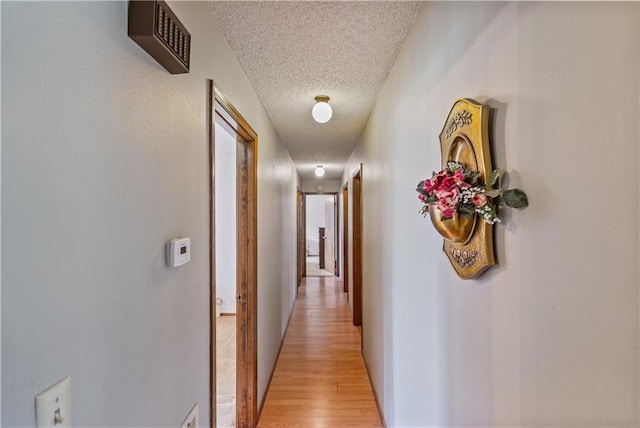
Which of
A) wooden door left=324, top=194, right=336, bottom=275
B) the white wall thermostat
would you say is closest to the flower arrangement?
the white wall thermostat

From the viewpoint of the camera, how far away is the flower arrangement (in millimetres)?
714

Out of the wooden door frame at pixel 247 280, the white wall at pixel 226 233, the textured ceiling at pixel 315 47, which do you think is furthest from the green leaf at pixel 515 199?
the white wall at pixel 226 233

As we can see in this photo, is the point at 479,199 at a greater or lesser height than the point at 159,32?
lesser

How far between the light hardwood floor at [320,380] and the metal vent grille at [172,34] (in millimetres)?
2356

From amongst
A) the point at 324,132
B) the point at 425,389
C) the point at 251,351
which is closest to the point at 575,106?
the point at 425,389

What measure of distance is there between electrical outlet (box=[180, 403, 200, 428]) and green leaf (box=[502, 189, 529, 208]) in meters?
1.21

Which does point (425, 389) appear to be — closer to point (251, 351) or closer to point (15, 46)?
point (251, 351)

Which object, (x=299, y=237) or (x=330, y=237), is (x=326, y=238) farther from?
(x=299, y=237)

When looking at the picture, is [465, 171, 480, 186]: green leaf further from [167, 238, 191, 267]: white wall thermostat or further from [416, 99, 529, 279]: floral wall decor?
[167, 238, 191, 267]: white wall thermostat

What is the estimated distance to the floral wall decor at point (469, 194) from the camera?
0.76 metres

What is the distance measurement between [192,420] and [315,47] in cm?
177

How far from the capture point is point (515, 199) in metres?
0.68

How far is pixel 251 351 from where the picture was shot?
2.13 m

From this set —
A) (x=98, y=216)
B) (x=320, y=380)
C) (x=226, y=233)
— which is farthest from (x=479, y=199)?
(x=226, y=233)
